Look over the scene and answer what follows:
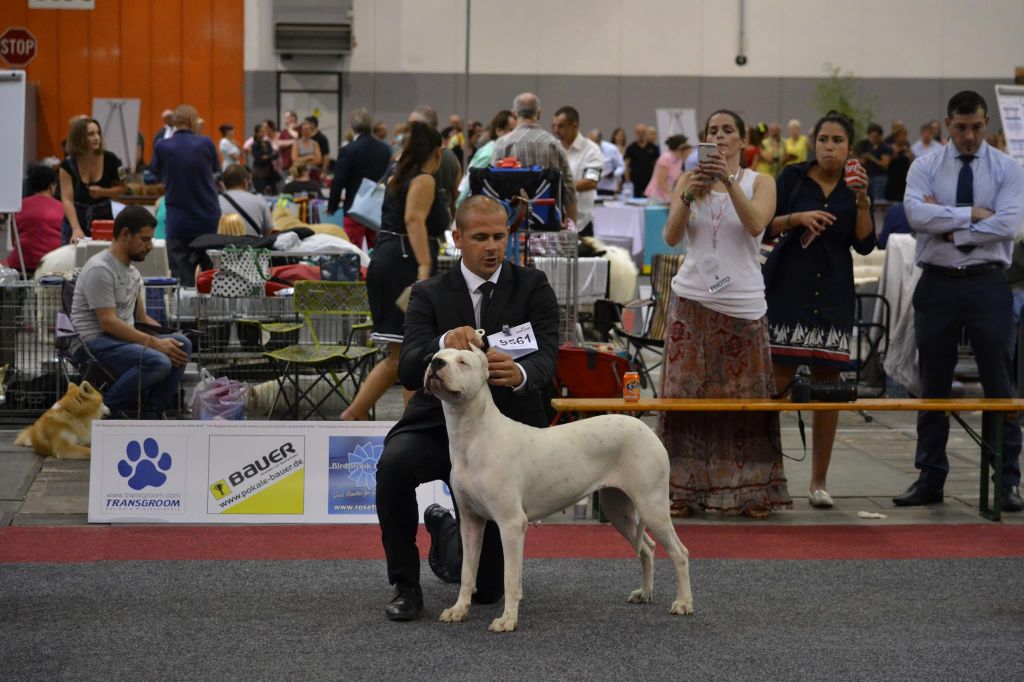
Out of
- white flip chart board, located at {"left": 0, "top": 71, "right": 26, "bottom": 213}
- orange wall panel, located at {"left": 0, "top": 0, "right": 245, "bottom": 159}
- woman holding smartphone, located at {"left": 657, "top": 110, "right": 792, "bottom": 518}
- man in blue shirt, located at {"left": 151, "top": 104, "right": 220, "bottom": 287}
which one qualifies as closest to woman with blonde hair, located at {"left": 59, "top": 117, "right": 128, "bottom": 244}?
man in blue shirt, located at {"left": 151, "top": 104, "right": 220, "bottom": 287}

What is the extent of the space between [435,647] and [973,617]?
1841 millimetres

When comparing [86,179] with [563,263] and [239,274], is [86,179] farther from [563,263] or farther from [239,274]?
[563,263]

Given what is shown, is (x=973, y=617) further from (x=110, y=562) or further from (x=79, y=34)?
(x=79, y=34)

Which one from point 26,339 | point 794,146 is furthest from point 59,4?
Result: point 794,146

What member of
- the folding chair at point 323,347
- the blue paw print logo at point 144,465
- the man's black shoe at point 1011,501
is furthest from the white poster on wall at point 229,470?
the man's black shoe at point 1011,501

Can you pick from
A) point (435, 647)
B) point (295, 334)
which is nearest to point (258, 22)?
point (295, 334)

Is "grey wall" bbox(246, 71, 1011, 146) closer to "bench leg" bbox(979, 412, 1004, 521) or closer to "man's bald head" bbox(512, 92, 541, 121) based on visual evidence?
"man's bald head" bbox(512, 92, 541, 121)

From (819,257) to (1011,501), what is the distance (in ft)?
4.82

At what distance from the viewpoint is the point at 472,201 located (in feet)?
14.5

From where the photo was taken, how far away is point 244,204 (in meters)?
10.3

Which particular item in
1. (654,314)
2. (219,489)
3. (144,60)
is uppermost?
(144,60)

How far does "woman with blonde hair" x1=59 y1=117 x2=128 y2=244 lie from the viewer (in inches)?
400

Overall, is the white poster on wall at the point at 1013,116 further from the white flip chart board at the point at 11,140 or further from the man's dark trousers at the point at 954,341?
the white flip chart board at the point at 11,140

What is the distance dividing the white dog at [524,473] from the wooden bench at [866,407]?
1.23 metres
